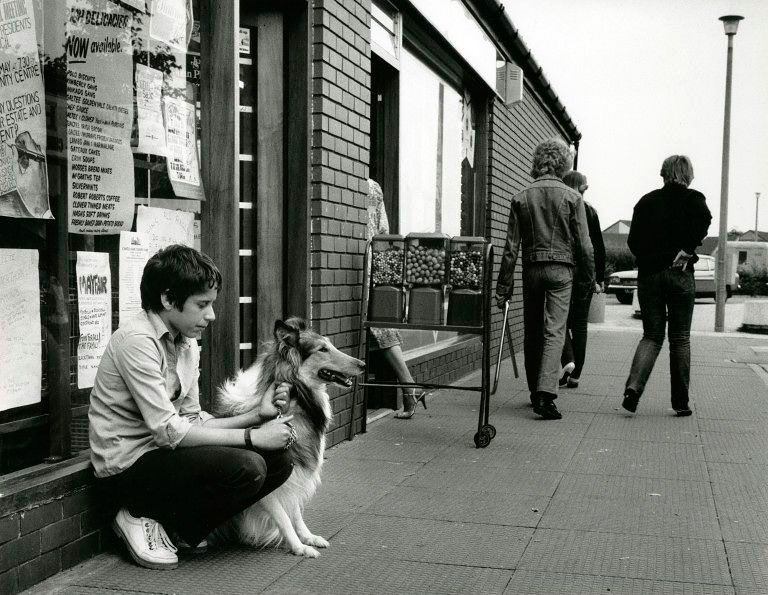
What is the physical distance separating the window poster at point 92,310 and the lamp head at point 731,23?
64.8 ft

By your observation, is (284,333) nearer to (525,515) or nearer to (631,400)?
(525,515)

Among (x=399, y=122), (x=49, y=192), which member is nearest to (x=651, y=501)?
(x=49, y=192)

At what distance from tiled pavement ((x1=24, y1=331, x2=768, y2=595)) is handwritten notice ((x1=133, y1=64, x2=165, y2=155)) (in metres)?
2.05

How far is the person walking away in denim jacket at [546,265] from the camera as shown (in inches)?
306

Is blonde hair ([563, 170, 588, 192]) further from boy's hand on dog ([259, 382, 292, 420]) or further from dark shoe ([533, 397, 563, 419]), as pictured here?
boy's hand on dog ([259, 382, 292, 420])

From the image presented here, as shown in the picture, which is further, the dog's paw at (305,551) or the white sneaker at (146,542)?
the dog's paw at (305,551)

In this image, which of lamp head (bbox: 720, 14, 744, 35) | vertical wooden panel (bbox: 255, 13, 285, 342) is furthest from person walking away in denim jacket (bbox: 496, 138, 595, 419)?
lamp head (bbox: 720, 14, 744, 35)

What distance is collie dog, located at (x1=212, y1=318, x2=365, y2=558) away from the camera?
4.06 meters

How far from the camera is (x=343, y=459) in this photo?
6188 millimetres

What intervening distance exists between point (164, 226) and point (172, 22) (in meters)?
1.12

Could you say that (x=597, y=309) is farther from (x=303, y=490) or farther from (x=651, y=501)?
(x=303, y=490)

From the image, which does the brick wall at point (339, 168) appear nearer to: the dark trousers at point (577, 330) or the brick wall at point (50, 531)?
the brick wall at point (50, 531)

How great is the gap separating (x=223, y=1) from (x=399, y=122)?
3884 mm

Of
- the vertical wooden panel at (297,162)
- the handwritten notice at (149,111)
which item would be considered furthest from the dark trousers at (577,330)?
the handwritten notice at (149,111)
